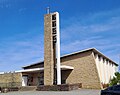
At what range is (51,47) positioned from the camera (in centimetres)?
4269

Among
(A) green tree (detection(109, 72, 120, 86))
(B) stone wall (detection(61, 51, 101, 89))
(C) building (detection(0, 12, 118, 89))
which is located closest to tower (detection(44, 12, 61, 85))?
(C) building (detection(0, 12, 118, 89))

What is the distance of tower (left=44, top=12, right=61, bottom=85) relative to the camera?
42281 millimetres

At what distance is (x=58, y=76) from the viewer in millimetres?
41344

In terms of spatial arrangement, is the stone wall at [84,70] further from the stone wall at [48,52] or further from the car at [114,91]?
the car at [114,91]

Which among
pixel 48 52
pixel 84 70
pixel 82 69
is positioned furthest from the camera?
pixel 82 69

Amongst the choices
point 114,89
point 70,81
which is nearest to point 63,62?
point 70,81

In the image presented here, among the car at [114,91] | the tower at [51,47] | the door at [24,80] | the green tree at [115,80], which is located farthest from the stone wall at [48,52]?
the car at [114,91]

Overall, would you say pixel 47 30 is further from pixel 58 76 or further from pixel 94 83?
pixel 94 83

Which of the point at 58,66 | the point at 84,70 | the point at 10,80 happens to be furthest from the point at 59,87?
the point at 10,80

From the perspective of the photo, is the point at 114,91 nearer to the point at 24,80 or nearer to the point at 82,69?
the point at 82,69

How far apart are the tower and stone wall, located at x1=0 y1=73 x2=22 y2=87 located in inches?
318

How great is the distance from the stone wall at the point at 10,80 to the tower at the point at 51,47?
807 cm

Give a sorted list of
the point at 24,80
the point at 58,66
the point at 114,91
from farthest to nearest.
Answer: the point at 24,80 → the point at 58,66 → the point at 114,91

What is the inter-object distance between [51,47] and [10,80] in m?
13.3
